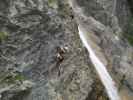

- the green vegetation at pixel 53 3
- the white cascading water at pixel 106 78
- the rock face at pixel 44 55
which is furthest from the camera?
the white cascading water at pixel 106 78

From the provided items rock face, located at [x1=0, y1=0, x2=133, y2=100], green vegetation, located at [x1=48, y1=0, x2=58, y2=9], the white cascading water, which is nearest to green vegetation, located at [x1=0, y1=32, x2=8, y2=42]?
rock face, located at [x1=0, y1=0, x2=133, y2=100]

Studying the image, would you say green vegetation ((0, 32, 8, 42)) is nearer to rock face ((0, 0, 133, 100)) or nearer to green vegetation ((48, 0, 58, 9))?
rock face ((0, 0, 133, 100))

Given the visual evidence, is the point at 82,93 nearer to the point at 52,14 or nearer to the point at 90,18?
the point at 52,14

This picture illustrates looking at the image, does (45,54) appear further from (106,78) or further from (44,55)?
(106,78)

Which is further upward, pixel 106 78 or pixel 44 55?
pixel 44 55

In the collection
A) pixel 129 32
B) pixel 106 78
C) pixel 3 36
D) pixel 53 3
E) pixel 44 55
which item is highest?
pixel 53 3

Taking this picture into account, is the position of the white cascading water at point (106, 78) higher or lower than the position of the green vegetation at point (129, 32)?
higher

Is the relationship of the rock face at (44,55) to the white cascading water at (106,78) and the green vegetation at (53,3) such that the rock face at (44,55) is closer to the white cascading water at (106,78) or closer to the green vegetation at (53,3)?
the green vegetation at (53,3)

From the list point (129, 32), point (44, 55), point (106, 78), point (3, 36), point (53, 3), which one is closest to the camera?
point (3, 36)

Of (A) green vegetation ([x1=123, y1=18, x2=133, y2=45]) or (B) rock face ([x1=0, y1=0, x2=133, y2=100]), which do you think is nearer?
(B) rock face ([x1=0, y1=0, x2=133, y2=100])

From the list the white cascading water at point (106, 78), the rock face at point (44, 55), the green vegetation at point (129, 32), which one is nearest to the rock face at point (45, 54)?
the rock face at point (44, 55)

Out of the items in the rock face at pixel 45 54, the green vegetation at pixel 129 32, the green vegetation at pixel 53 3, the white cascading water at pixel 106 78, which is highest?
the green vegetation at pixel 53 3

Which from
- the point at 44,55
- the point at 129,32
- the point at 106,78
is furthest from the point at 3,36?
the point at 129,32
